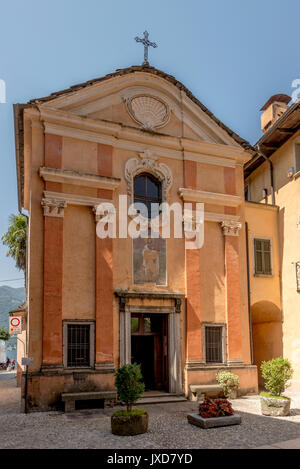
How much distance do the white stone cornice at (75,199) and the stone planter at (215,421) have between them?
7481 millimetres

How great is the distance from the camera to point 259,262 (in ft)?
60.1

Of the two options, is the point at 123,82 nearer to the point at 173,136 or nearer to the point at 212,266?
the point at 173,136

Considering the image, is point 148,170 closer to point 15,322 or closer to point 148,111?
point 148,111

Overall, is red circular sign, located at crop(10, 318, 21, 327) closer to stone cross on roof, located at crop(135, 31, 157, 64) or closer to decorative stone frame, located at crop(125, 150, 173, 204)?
decorative stone frame, located at crop(125, 150, 173, 204)

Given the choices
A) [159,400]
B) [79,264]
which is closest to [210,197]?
[79,264]

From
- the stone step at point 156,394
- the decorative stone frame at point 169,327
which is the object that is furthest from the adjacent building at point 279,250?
the stone step at point 156,394

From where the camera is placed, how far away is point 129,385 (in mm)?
10289

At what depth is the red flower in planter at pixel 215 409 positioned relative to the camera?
426 inches

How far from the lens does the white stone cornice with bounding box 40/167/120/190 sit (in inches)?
567

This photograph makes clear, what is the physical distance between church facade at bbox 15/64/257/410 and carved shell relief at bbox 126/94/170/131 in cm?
4

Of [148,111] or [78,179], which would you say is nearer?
[78,179]

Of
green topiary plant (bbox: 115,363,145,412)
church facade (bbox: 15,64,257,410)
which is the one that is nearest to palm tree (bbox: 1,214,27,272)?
church facade (bbox: 15,64,257,410)

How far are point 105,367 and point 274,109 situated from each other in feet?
52.1
